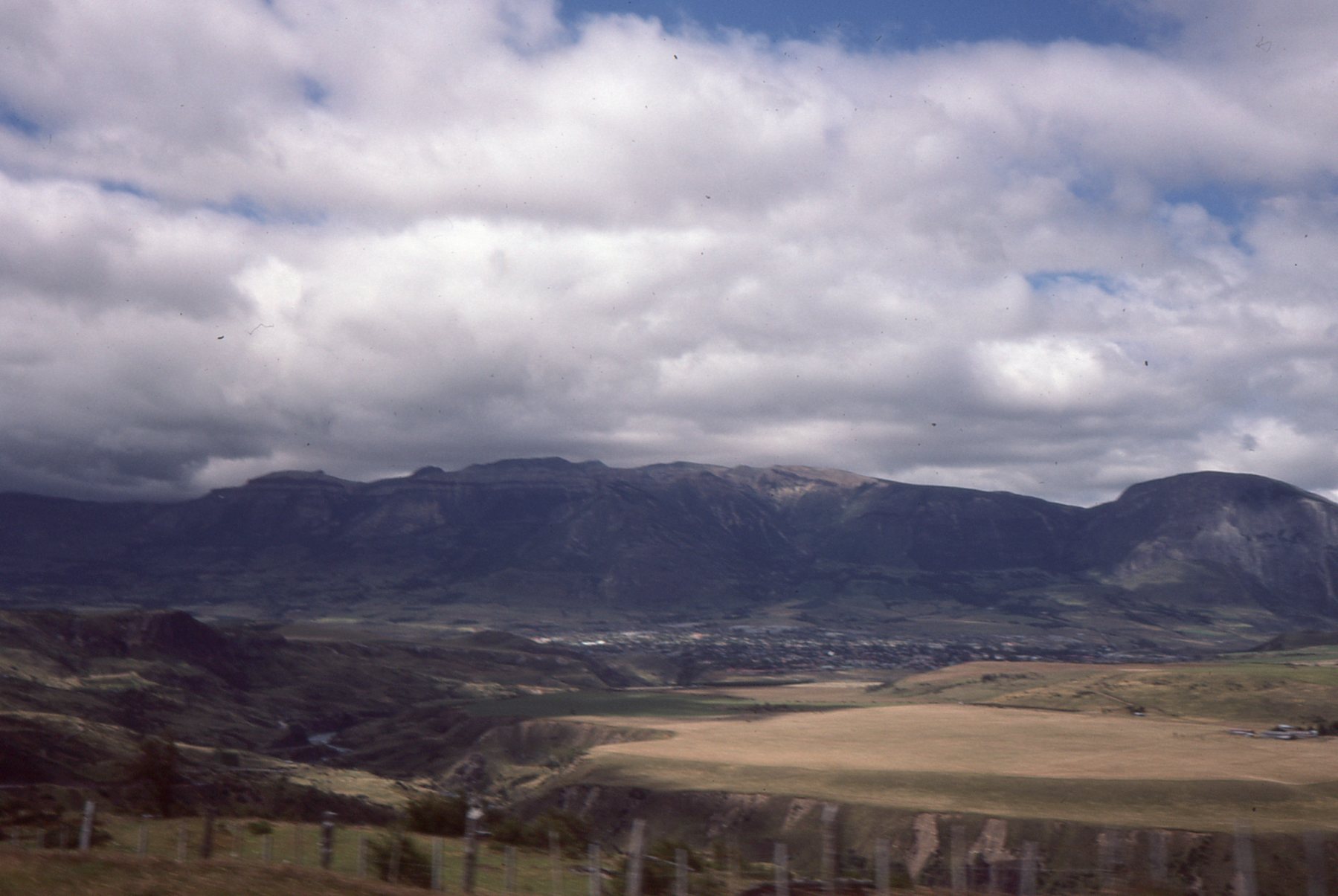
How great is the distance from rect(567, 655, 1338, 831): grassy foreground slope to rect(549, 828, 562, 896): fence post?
1592 inches

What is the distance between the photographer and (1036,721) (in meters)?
140

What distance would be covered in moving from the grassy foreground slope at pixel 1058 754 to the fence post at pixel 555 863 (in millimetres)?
40431

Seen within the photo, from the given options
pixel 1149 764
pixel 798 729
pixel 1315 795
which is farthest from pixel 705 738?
pixel 1315 795

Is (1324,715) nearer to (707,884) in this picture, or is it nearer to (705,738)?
(705,738)

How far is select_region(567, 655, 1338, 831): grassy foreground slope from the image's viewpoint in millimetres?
80000

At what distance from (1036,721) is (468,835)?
12267cm

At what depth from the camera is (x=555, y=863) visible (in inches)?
1634

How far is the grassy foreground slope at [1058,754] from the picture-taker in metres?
80.0

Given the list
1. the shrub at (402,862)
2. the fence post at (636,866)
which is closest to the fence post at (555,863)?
the shrub at (402,862)

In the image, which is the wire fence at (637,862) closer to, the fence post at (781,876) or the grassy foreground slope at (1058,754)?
the fence post at (781,876)

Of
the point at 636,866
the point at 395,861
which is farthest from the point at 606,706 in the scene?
the point at 636,866

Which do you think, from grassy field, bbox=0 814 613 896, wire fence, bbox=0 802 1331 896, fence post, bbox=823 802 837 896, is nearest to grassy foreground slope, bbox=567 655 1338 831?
wire fence, bbox=0 802 1331 896

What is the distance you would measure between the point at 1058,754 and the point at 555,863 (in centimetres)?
7976

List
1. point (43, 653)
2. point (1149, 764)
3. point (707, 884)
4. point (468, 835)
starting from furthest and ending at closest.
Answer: point (43, 653) → point (1149, 764) → point (707, 884) → point (468, 835)
